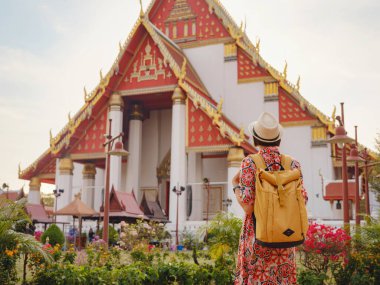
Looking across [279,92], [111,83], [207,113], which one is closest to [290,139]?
[279,92]

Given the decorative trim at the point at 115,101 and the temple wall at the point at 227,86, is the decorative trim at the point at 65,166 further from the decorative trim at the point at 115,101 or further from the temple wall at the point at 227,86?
the temple wall at the point at 227,86

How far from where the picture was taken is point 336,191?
680 inches

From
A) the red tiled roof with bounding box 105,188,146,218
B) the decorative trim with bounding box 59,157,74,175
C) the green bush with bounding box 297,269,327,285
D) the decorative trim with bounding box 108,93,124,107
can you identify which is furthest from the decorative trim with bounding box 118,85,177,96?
the green bush with bounding box 297,269,327,285

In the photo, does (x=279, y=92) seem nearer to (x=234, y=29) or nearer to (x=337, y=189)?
(x=234, y=29)

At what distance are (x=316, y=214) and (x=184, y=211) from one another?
5033mm

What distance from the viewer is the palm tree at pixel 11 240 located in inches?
225

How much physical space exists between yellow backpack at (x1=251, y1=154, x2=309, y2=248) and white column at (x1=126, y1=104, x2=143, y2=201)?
15.7 metres

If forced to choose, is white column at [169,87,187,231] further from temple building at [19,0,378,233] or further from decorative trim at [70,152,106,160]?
decorative trim at [70,152,106,160]

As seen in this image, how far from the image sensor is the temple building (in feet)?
58.1

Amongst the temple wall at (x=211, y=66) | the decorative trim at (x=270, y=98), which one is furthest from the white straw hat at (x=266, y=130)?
the temple wall at (x=211, y=66)

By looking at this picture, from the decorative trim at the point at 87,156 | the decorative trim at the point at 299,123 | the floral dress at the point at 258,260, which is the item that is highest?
the decorative trim at the point at 299,123

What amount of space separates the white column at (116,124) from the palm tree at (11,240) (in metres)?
12.4

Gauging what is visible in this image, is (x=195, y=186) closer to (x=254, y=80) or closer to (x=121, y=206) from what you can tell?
(x=121, y=206)

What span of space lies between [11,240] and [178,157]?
1206 centimetres
